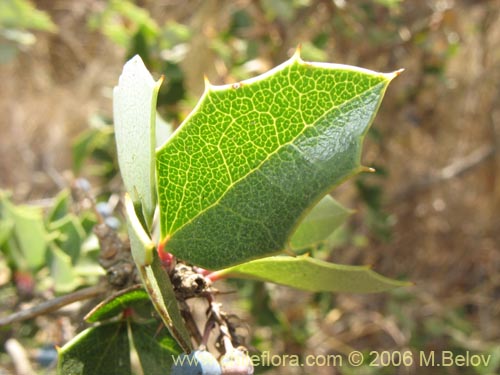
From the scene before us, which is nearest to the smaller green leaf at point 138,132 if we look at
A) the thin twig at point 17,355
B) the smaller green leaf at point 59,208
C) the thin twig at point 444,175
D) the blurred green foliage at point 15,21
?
the smaller green leaf at point 59,208

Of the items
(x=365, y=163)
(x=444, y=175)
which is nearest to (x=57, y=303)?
(x=365, y=163)

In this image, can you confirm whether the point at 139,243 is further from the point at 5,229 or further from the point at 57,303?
the point at 5,229

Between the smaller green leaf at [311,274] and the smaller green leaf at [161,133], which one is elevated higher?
the smaller green leaf at [161,133]

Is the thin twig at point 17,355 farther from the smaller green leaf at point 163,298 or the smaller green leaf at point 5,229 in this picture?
the smaller green leaf at point 163,298

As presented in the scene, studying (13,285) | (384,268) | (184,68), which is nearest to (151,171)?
(13,285)

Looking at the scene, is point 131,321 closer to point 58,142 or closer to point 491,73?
point 491,73

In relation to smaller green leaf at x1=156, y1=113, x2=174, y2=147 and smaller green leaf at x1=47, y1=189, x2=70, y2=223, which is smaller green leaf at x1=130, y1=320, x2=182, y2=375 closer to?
smaller green leaf at x1=156, y1=113, x2=174, y2=147

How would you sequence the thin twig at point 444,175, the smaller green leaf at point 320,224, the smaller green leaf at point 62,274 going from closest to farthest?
the smaller green leaf at point 320,224 → the smaller green leaf at point 62,274 → the thin twig at point 444,175
